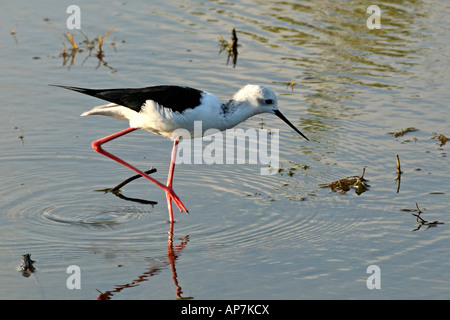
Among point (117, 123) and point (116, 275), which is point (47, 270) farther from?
point (117, 123)

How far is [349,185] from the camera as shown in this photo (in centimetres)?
704

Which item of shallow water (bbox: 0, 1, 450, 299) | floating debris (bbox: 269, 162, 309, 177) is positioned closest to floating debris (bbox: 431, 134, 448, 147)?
shallow water (bbox: 0, 1, 450, 299)

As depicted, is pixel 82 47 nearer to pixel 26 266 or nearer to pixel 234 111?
pixel 234 111

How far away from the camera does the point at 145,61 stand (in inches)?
394

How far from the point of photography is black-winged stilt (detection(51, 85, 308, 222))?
6.62m

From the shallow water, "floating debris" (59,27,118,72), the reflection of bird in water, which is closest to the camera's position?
Answer: the reflection of bird in water

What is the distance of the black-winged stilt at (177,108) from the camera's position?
21.7 feet

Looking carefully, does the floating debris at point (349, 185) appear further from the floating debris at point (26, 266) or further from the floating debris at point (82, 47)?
the floating debris at point (82, 47)

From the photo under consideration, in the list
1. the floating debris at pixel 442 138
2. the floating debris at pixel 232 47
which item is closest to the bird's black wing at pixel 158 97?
the floating debris at pixel 442 138

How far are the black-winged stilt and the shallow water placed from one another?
0.66 meters

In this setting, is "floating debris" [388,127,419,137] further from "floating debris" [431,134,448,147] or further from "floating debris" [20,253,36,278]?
"floating debris" [20,253,36,278]

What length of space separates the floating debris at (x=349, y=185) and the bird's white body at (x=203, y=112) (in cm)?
90
